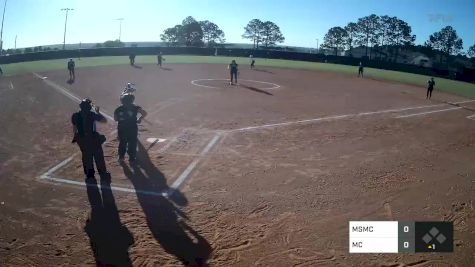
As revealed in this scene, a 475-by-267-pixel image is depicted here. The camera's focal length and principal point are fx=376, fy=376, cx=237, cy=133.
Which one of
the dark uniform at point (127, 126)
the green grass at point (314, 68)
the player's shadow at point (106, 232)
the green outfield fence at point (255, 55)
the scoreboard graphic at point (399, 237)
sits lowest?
the player's shadow at point (106, 232)

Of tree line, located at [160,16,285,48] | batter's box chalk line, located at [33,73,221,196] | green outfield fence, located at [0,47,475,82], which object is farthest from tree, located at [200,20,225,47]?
batter's box chalk line, located at [33,73,221,196]

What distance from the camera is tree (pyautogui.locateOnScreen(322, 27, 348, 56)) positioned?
360 ft

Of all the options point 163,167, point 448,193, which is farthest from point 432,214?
point 163,167

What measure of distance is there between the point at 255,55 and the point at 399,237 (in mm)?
63244

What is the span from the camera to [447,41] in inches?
3831

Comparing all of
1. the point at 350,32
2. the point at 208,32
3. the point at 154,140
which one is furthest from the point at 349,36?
the point at 154,140

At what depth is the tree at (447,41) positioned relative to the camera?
3807 inches

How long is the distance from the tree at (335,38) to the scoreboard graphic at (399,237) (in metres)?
108

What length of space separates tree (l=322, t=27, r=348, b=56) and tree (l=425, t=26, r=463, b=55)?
76.9 ft

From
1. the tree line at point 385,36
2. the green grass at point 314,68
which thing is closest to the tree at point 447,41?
the tree line at point 385,36

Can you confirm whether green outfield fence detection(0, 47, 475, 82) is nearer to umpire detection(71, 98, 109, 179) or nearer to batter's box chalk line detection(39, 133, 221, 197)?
batter's box chalk line detection(39, 133, 221, 197)

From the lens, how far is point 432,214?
7652 millimetres

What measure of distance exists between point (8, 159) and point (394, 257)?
33.3 feet

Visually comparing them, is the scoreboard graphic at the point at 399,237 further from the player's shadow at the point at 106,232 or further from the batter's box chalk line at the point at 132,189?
the batter's box chalk line at the point at 132,189
